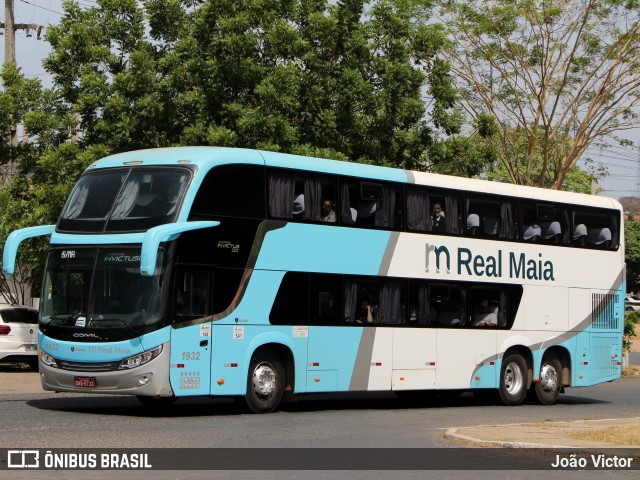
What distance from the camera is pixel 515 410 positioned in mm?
22016

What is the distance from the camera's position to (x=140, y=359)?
16.9 m

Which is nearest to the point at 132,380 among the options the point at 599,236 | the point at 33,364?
the point at 599,236

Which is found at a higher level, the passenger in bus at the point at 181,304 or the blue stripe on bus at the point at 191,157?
the blue stripe on bus at the point at 191,157

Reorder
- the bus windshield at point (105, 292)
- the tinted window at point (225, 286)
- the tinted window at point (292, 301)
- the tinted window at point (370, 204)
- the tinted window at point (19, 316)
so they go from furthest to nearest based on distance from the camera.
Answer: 1. the tinted window at point (19, 316)
2. the tinted window at point (370, 204)
3. the tinted window at point (292, 301)
4. the tinted window at point (225, 286)
5. the bus windshield at point (105, 292)

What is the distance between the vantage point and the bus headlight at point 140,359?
16.9 metres

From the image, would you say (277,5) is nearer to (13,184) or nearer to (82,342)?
(13,184)

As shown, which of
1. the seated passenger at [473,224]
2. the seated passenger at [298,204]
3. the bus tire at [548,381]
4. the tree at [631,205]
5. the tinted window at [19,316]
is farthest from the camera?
the tree at [631,205]

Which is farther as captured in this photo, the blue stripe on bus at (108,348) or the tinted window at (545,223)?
the tinted window at (545,223)

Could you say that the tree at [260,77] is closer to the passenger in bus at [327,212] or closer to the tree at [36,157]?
the tree at [36,157]

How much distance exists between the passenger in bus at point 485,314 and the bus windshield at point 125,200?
7.33 meters

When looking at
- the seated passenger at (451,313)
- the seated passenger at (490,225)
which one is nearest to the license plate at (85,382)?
the seated passenger at (451,313)

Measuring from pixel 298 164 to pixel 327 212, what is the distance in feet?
3.12

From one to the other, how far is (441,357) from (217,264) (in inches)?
221

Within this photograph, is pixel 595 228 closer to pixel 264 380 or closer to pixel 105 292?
pixel 264 380
